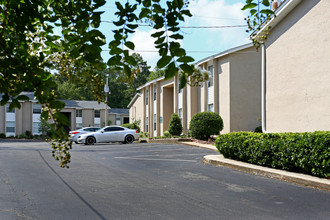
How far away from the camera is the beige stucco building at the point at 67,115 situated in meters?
50.2

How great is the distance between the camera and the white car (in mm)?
29766

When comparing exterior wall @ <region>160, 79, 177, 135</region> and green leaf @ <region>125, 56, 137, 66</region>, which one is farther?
exterior wall @ <region>160, 79, 177, 135</region>

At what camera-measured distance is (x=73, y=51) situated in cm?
280

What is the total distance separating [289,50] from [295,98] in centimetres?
197

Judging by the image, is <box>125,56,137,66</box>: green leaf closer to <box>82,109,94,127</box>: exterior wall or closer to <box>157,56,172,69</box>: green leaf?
<box>157,56,172,69</box>: green leaf

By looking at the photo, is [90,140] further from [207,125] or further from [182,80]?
[182,80]

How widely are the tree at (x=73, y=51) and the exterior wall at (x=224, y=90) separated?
22.2m

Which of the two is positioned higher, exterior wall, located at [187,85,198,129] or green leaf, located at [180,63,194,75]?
exterior wall, located at [187,85,198,129]

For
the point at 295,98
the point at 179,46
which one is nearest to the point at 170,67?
the point at 179,46

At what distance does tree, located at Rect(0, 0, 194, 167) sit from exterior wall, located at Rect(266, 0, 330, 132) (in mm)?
10773

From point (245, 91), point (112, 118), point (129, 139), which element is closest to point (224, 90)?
point (245, 91)

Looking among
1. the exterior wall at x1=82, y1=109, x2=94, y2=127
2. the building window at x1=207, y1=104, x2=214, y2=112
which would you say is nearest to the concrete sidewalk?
the building window at x1=207, y1=104, x2=214, y2=112

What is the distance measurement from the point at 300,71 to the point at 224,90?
11681mm

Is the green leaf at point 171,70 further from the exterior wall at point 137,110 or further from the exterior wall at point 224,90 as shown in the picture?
the exterior wall at point 137,110
